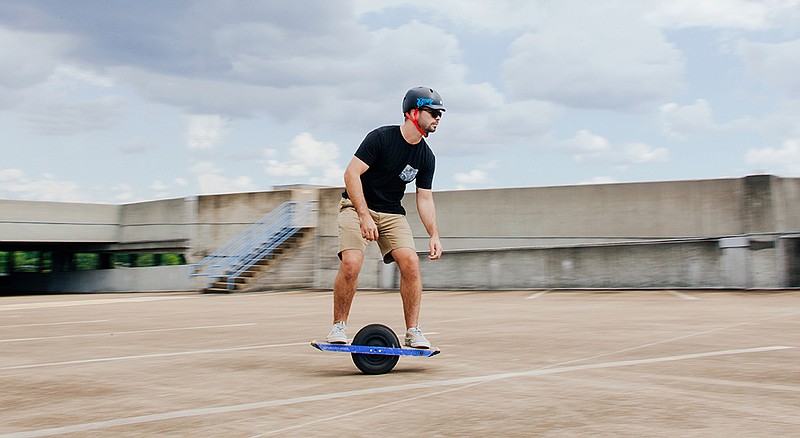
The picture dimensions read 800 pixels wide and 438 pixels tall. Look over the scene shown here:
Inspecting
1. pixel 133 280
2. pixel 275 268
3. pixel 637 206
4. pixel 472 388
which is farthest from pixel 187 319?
pixel 133 280

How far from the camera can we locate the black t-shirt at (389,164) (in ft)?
16.0

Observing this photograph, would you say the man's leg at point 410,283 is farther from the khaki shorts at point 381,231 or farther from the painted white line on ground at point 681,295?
the painted white line on ground at point 681,295

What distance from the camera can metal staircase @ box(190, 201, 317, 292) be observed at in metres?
22.3

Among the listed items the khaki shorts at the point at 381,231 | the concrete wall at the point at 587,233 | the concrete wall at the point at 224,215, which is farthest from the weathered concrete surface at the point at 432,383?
the concrete wall at the point at 224,215

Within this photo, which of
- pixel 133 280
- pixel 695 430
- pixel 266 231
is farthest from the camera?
pixel 133 280

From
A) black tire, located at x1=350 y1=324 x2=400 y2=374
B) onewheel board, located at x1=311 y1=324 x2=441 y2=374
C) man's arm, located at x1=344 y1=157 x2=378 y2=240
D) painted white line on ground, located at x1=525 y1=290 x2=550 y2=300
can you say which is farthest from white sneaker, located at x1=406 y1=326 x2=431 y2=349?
painted white line on ground, located at x1=525 y1=290 x2=550 y2=300

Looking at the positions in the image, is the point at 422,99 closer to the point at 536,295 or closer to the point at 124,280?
the point at 536,295

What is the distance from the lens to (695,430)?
2.79m

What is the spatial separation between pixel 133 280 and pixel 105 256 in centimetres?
2022

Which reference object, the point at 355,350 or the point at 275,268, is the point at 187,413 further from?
the point at 275,268

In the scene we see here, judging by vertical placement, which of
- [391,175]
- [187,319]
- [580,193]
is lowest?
[187,319]

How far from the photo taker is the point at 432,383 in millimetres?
4004

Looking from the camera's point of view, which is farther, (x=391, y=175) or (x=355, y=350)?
(x=391, y=175)

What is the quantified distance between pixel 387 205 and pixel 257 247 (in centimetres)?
1892
